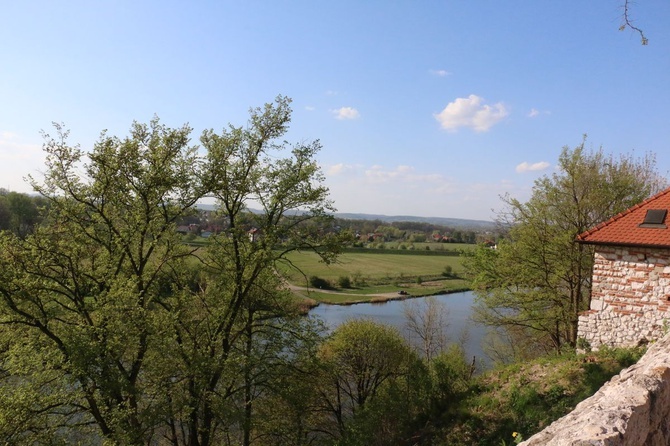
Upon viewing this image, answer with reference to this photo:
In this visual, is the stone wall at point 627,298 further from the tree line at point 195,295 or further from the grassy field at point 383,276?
the grassy field at point 383,276

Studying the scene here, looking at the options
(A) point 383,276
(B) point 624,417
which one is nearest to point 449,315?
(A) point 383,276

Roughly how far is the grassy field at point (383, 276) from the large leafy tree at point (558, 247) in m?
27.8

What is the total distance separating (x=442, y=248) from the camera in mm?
75688

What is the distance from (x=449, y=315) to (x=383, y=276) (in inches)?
780

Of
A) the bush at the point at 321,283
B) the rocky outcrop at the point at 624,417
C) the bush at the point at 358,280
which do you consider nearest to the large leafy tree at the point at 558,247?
the rocky outcrop at the point at 624,417

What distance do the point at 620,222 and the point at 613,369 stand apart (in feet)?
10.1

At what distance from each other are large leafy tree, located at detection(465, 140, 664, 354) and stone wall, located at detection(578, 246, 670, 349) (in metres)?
2.58

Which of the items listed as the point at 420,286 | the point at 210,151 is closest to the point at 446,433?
the point at 210,151

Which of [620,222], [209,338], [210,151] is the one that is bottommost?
[209,338]

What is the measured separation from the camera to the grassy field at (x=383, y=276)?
4531 centimetres

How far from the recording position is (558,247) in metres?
12.2

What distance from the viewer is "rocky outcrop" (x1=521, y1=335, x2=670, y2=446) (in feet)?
8.48

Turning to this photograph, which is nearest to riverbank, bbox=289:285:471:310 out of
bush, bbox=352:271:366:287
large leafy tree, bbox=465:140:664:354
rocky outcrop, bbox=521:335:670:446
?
bush, bbox=352:271:366:287

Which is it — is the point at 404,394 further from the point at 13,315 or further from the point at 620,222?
the point at 13,315
